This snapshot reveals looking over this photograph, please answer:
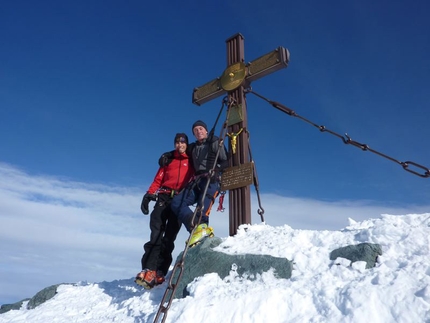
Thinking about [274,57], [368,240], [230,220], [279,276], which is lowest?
[279,276]

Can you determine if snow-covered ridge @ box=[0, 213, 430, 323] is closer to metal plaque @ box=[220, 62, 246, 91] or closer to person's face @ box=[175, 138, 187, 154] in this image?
person's face @ box=[175, 138, 187, 154]

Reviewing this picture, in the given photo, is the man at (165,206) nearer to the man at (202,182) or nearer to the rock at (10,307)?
the man at (202,182)

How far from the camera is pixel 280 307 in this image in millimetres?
3223

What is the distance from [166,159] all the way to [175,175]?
40cm

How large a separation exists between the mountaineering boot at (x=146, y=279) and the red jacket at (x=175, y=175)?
1378 mm

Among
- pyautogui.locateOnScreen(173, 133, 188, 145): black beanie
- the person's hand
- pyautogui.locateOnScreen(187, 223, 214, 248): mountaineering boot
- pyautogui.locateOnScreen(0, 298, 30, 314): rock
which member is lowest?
pyautogui.locateOnScreen(0, 298, 30, 314): rock

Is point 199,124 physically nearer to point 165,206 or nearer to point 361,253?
point 165,206

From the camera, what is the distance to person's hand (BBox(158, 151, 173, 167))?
20.3 ft

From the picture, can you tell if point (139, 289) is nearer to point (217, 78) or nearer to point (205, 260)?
point (205, 260)

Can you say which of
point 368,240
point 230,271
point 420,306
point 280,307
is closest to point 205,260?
point 230,271

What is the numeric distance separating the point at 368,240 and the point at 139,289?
334 cm

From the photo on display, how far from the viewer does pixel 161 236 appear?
19.4 ft

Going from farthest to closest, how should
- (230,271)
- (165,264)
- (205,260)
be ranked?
(165,264), (205,260), (230,271)

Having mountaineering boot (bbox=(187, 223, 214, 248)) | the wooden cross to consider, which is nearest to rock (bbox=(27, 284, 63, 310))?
mountaineering boot (bbox=(187, 223, 214, 248))
